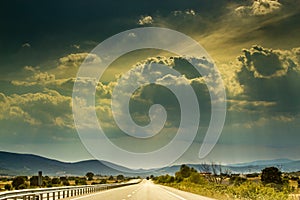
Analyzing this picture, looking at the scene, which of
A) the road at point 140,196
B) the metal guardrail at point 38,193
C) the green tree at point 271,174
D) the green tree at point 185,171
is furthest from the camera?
the green tree at point 185,171

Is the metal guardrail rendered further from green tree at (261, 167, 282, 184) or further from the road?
green tree at (261, 167, 282, 184)

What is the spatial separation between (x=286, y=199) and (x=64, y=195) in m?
18.5

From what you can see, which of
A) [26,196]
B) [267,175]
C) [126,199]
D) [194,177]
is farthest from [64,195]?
[267,175]

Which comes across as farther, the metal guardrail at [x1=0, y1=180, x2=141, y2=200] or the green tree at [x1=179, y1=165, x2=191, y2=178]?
the green tree at [x1=179, y1=165, x2=191, y2=178]

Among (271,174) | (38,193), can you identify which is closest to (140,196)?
(38,193)

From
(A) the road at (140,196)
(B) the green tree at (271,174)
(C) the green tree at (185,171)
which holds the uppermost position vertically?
(C) the green tree at (185,171)

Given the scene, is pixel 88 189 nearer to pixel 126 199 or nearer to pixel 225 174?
pixel 126 199

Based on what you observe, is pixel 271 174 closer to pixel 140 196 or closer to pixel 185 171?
pixel 185 171

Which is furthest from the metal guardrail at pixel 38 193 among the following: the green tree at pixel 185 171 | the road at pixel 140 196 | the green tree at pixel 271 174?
the green tree at pixel 185 171

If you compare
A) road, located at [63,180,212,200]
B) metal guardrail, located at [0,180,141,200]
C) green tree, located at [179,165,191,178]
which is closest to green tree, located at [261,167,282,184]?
green tree, located at [179,165,191,178]

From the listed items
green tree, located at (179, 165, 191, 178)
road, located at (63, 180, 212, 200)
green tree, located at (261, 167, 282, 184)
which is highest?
green tree, located at (179, 165, 191, 178)

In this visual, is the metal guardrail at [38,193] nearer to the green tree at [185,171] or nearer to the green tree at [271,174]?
the green tree at [271,174]

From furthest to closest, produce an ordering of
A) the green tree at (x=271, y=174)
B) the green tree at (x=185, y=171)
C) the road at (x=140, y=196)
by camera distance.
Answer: the green tree at (x=185, y=171)
the green tree at (x=271, y=174)
the road at (x=140, y=196)

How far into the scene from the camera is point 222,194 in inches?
1612
